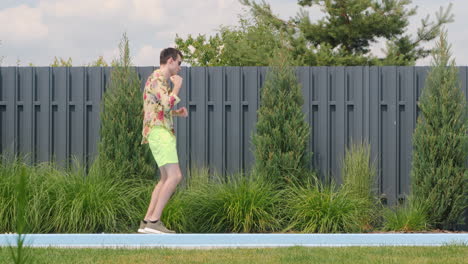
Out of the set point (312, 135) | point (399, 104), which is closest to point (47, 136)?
point (312, 135)

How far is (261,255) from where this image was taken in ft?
18.5

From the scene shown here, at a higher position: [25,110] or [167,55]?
[167,55]

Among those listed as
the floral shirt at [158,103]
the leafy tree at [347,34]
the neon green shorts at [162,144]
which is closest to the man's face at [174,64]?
the floral shirt at [158,103]

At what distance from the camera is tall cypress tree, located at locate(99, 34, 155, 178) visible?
8.16 metres

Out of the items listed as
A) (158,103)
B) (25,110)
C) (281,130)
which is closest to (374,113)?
(281,130)

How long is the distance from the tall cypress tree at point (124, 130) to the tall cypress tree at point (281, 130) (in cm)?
144

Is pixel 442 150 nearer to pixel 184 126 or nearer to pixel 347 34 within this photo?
pixel 184 126

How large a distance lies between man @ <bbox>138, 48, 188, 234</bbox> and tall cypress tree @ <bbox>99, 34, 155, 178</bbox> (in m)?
1.12

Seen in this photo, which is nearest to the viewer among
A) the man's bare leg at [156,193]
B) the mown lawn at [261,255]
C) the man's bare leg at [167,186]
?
the mown lawn at [261,255]

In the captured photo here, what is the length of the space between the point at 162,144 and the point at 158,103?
444 millimetres

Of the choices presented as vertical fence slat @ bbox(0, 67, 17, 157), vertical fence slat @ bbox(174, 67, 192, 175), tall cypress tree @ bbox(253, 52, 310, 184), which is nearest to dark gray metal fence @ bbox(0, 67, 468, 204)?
vertical fence slat @ bbox(174, 67, 192, 175)

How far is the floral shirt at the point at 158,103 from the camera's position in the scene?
696 cm

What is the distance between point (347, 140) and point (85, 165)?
3.61 metres

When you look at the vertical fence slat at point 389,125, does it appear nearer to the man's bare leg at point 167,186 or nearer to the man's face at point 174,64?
the man's face at point 174,64
